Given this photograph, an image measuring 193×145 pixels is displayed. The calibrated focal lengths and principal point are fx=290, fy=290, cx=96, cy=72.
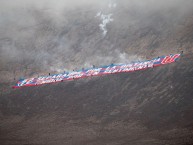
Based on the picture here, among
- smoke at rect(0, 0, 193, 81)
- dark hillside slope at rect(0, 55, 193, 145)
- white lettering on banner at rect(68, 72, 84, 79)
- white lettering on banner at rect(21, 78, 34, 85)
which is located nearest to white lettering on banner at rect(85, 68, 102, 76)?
white lettering on banner at rect(68, 72, 84, 79)

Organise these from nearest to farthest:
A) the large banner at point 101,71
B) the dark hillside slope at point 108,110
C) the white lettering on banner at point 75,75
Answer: the dark hillside slope at point 108,110
the large banner at point 101,71
the white lettering on banner at point 75,75

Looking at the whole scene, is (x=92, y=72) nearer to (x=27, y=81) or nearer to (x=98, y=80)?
(x=98, y=80)

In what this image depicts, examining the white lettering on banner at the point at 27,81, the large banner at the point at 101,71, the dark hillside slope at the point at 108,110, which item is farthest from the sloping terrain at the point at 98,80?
the white lettering on banner at the point at 27,81

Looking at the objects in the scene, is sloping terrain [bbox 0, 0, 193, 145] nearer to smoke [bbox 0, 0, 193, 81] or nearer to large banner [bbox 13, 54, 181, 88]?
smoke [bbox 0, 0, 193, 81]

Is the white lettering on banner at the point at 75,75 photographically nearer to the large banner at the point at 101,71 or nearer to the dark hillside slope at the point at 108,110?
the large banner at the point at 101,71

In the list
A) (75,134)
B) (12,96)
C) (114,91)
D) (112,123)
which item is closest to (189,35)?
(114,91)

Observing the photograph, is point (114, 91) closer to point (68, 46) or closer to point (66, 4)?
point (68, 46)
